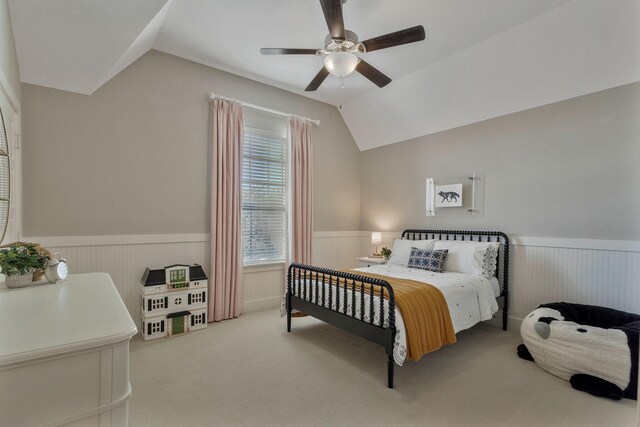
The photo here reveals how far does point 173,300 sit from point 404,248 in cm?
307

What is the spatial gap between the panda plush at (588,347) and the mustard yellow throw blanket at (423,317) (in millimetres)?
779

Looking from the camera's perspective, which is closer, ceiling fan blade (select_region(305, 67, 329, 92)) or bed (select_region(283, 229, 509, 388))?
bed (select_region(283, 229, 509, 388))

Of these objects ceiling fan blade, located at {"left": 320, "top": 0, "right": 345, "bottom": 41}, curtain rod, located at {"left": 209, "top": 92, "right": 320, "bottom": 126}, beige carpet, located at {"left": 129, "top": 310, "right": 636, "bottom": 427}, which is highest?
curtain rod, located at {"left": 209, "top": 92, "right": 320, "bottom": 126}

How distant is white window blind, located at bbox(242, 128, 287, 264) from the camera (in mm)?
4434

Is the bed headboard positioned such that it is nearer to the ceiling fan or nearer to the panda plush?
the panda plush

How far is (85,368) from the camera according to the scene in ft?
3.14

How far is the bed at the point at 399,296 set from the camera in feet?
8.32

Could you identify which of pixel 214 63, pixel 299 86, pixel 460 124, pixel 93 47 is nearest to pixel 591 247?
pixel 460 124

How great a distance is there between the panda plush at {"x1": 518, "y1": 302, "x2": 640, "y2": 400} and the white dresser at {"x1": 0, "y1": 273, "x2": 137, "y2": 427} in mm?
3161

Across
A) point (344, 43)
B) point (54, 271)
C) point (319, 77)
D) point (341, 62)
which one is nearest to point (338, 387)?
point (54, 271)

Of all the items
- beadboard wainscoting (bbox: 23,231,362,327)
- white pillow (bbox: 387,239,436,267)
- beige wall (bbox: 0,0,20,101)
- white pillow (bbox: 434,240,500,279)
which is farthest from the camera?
white pillow (bbox: 387,239,436,267)

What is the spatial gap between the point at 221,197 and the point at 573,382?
398 cm

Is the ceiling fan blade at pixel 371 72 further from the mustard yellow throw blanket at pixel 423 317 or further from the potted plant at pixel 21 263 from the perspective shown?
the potted plant at pixel 21 263

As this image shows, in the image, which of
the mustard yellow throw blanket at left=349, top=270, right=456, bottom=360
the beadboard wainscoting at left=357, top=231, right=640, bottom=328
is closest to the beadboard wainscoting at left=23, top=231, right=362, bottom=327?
the mustard yellow throw blanket at left=349, top=270, right=456, bottom=360
